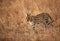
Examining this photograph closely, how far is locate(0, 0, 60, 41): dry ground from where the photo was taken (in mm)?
2084

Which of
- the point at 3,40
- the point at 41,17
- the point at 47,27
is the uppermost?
the point at 41,17

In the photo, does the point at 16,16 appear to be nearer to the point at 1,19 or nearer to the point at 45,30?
the point at 1,19

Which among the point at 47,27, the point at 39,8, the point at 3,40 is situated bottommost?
the point at 3,40

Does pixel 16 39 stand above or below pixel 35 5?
below

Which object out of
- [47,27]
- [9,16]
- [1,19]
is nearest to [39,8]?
[47,27]

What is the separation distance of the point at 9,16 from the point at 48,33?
A: 644 mm

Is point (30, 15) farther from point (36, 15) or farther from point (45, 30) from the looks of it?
point (45, 30)

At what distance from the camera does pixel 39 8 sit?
2107 millimetres

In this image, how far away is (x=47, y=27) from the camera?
209 centimetres

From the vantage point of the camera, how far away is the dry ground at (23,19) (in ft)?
6.84

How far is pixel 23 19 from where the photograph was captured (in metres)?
2.12

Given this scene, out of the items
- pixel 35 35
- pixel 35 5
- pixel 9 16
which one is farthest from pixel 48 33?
pixel 9 16

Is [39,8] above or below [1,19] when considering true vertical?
above

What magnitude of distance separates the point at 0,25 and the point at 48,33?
0.74 meters
